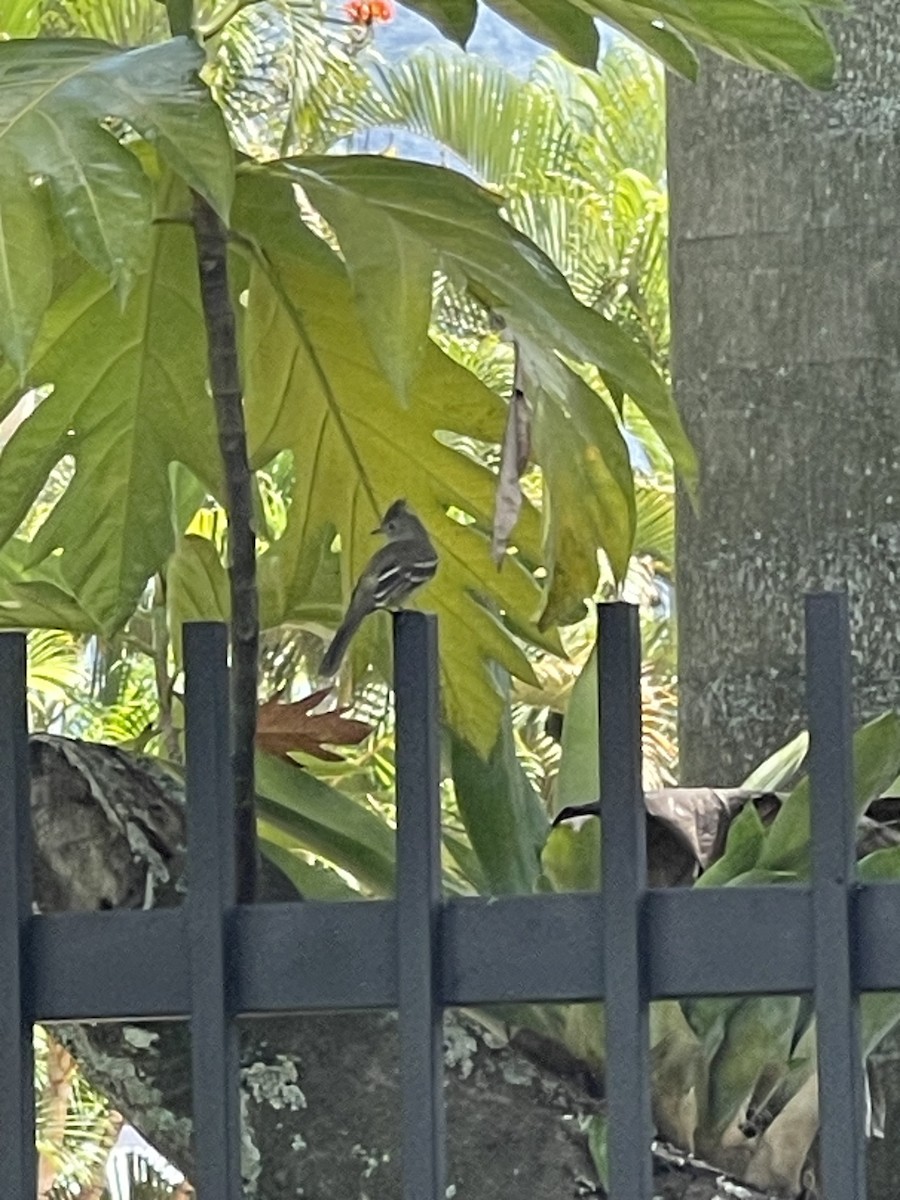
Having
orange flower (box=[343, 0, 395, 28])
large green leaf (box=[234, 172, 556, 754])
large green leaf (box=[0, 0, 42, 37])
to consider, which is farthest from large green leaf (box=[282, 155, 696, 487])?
orange flower (box=[343, 0, 395, 28])

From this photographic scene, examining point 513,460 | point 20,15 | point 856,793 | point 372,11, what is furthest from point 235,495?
point 372,11

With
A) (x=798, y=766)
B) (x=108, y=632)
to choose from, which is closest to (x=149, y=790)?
(x=108, y=632)

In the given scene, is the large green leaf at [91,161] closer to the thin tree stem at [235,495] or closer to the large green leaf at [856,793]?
the thin tree stem at [235,495]

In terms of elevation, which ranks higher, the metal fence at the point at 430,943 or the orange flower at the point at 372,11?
the orange flower at the point at 372,11

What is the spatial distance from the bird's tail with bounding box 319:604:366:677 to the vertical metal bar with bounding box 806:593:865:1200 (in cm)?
49

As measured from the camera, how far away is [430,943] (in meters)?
0.96

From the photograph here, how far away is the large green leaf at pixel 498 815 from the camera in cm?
136

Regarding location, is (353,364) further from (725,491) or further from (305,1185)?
(305,1185)

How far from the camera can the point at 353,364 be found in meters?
1.38

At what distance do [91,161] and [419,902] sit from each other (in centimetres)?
36

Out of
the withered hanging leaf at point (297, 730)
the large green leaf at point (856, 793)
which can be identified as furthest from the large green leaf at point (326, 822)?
the large green leaf at point (856, 793)

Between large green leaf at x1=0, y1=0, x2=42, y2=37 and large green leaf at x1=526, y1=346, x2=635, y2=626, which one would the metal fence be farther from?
large green leaf at x1=0, y1=0, x2=42, y2=37

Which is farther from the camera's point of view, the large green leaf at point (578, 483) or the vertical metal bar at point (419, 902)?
the large green leaf at point (578, 483)

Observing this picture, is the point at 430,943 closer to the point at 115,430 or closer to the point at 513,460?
the point at 513,460
